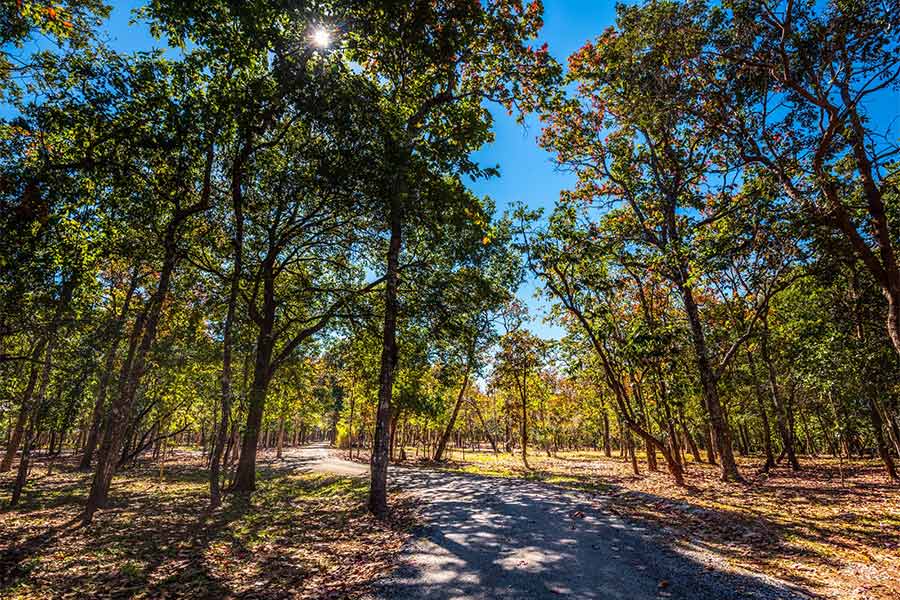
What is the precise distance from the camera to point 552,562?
6973 millimetres

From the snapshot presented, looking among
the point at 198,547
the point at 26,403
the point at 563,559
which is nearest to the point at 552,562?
the point at 563,559

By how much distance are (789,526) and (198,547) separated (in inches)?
578

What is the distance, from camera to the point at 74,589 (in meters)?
7.04

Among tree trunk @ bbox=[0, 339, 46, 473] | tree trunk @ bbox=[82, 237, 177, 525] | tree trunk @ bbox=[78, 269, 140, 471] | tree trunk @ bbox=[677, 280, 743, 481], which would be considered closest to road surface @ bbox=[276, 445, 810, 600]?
tree trunk @ bbox=[677, 280, 743, 481]

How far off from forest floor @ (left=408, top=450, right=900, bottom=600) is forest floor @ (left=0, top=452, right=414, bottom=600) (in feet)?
21.8

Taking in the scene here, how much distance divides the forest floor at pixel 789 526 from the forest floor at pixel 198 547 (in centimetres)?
665

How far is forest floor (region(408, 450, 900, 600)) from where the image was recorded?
650cm

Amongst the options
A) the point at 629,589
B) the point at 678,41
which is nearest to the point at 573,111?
the point at 678,41

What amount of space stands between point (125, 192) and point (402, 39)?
820cm

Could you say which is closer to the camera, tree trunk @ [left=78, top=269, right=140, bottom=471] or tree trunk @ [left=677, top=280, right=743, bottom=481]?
tree trunk @ [left=677, top=280, right=743, bottom=481]

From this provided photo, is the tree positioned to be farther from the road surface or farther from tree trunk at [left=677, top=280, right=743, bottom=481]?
tree trunk at [left=677, top=280, right=743, bottom=481]

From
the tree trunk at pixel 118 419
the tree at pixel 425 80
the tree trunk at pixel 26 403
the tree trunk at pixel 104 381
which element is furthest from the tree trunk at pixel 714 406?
the tree trunk at pixel 26 403

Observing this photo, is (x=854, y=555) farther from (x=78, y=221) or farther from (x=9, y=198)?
(x=78, y=221)

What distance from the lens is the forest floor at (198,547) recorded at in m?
7.04
